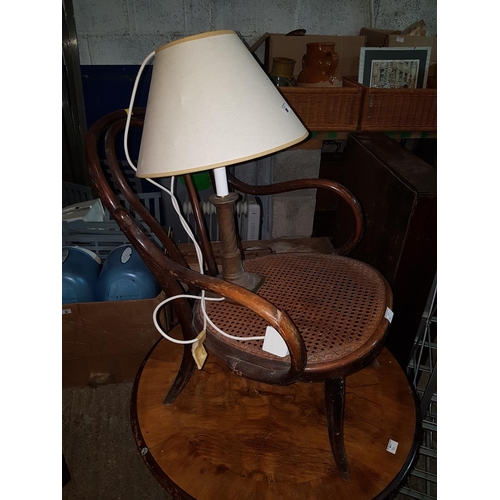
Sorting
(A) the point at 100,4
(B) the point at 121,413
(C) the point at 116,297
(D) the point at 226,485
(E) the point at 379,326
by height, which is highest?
(A) the point at 100,4

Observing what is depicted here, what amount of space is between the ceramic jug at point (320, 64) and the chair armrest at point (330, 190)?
70 cm

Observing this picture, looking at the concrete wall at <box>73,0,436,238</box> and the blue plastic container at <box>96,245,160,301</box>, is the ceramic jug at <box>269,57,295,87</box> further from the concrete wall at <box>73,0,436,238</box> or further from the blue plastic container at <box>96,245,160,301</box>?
the blue plastic container at <box>96,245,160,301</box>

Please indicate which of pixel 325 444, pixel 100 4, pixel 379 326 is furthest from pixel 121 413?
pixel 100 4

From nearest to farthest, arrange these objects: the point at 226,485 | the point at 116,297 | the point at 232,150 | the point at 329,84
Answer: the point at 232,150 → the point at 226,485 → the point at 116,297 → the point at 329,84

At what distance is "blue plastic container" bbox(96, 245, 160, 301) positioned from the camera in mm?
1495

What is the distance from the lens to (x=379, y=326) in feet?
2.91

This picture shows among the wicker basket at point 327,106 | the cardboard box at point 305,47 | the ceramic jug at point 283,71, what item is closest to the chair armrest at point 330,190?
the wicker basket at point 327,106

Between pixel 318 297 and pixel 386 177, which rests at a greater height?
pixel 386 177

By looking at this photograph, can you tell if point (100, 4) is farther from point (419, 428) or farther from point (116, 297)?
point (419, 428)

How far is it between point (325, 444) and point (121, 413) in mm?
942

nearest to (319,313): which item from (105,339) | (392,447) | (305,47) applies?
(392,447)

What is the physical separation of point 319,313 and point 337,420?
9.7 inches

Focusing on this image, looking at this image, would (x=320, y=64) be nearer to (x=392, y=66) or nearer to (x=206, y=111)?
(x=392, y=66)

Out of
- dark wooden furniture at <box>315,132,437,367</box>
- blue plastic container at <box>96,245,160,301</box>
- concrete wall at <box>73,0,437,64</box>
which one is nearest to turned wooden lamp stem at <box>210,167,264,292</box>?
dark wooden furniture at <box>315,132,437,367</box>
